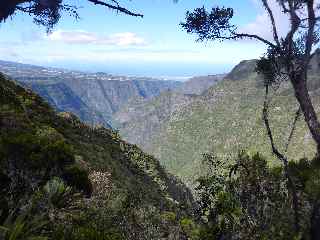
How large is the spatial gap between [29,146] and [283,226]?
834 centimetres

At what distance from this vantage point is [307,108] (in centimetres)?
1209

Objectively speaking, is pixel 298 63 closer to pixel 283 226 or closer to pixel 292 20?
pixel 292 20

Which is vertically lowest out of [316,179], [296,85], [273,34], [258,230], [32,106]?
[32,106]

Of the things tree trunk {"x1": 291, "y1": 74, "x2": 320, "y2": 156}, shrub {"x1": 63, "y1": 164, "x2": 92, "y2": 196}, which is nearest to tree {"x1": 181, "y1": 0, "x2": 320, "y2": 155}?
tree trunk {"x1": 291, "y1": 74, "x2": 320, "y2": 156}

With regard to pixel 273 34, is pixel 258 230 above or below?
below

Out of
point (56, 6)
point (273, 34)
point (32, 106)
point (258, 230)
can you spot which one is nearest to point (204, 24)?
point (273, 34)

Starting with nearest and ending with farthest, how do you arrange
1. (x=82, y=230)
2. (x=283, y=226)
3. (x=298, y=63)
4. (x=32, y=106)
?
1. (x=82, y=230)
2. (x=283, y=226)
3. (x=298, y=63)
4. (x=32, y=106)

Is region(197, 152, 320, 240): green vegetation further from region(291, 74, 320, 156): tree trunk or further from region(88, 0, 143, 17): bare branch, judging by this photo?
region(88, 0, 143, 17): bare branch

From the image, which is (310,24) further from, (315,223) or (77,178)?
(77,178)

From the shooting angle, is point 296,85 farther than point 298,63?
No

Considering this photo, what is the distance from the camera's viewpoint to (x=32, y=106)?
43.9 m

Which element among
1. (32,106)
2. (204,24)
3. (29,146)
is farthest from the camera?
(32,106)

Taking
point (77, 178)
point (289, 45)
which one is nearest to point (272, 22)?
→ point (289, 45)

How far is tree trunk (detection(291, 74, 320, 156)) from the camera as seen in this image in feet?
39.2
